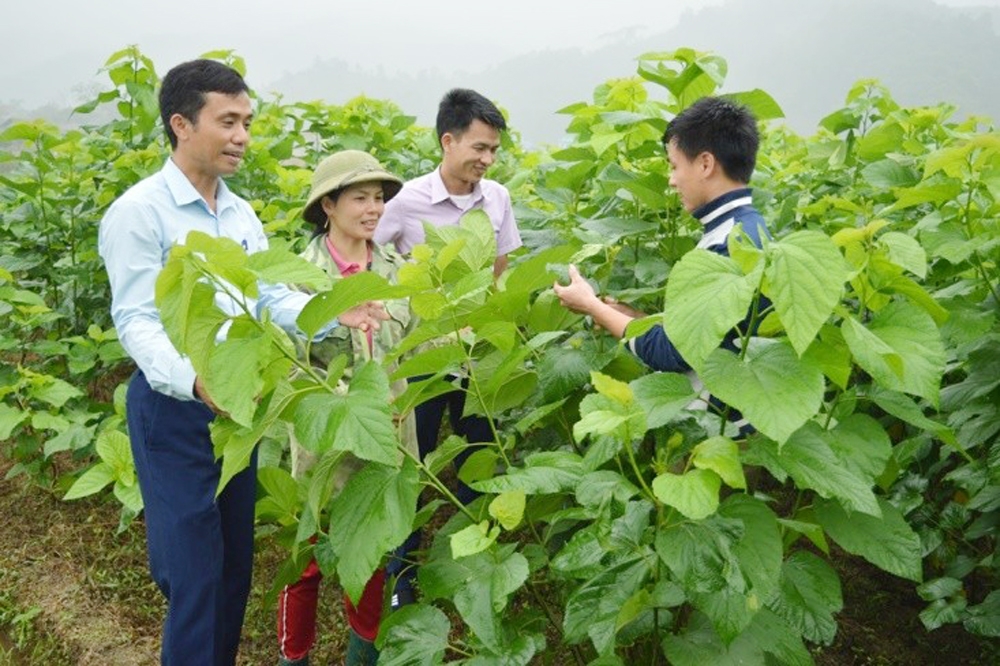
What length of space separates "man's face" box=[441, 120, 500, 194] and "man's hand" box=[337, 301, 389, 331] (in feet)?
3.80

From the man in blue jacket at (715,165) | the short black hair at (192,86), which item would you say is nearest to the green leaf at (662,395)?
the man in blue jacket at (715,165)

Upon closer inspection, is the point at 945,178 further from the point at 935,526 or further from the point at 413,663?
the point at 413,663

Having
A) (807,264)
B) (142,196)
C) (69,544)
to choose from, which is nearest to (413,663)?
(807,264)

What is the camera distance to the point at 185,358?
181 cm

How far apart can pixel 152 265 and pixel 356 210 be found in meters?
0.63

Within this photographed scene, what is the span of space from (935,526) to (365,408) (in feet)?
5.95

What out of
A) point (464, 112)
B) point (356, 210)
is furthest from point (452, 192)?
point (356, 210)

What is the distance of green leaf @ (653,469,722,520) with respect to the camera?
1.13 metres

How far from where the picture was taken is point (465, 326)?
170 centimetres

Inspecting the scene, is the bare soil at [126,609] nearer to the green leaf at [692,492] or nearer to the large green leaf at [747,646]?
the large green leaf at [747,646]

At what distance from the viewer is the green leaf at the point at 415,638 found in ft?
4.86

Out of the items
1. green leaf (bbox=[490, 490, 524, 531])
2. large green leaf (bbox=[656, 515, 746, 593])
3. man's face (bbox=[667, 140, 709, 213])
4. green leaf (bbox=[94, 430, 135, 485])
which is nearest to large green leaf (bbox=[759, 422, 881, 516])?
large green leaf (bbox=[656, 515, 746, 593])

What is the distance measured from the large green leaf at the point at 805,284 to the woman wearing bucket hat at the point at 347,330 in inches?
54.1

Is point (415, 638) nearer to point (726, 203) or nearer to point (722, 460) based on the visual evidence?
point (722, 460)
